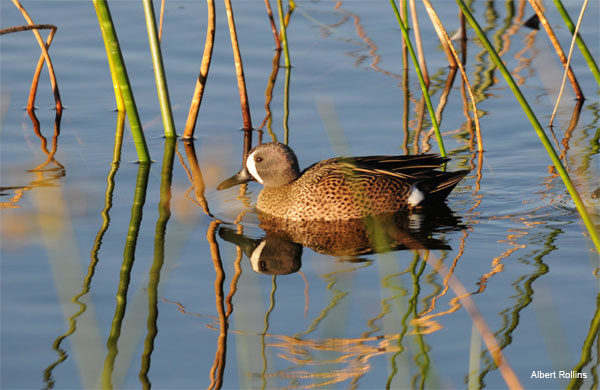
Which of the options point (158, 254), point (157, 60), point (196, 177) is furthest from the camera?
point (196, 177)

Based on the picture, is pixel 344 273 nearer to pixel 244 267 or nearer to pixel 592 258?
pixel 244 267

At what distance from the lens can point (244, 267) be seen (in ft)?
20.9

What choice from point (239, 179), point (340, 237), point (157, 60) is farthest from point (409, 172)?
point (157, 60)

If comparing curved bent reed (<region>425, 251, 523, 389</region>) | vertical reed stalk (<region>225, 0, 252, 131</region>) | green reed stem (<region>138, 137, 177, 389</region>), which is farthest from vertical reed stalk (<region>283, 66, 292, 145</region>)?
curved bent reed (<region>425, 251, 523, 389</region>)

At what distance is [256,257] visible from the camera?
657cm

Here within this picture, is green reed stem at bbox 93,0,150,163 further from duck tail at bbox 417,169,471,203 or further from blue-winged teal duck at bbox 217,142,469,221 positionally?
duck tail at bbox 417,169,471,203

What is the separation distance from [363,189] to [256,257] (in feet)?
4.06

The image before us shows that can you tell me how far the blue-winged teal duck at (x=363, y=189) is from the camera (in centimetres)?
744

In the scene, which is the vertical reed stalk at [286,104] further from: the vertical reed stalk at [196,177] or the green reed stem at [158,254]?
the green reed stem at [158,254]

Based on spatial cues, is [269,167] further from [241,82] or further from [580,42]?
[580,42]

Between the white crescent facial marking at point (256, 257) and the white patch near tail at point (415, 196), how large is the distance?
1.26 m

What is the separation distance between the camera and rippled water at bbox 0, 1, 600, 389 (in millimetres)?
5000

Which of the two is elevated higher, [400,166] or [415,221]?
[400,166]

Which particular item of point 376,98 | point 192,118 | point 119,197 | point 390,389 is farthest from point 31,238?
point 376,98
